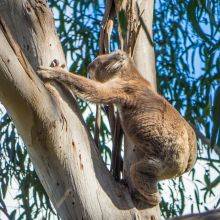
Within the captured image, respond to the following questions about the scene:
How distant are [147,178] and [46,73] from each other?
61cm

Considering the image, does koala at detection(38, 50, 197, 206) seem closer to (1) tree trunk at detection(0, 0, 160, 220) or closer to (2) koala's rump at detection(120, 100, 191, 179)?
(2) koala's rump at detection(120, 100, 191, 179)

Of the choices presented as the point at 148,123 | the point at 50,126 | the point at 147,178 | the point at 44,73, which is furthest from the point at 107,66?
the point at 50,126

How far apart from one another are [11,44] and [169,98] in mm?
1859

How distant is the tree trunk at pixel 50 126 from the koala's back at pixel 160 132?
0.47 metres

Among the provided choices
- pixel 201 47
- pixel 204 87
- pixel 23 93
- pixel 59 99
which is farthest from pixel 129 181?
pixel 201 47

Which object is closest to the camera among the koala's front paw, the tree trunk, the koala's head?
the tree trunk

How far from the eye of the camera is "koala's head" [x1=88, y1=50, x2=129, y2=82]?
3.11m

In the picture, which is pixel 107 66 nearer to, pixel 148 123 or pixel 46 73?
pixel 148 123

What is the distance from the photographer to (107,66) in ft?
11.0

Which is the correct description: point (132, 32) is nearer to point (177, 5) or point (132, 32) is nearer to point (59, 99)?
point (59, 99)

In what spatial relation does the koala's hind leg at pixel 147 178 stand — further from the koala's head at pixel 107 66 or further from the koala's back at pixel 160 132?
the koala's head at pixel 107 66

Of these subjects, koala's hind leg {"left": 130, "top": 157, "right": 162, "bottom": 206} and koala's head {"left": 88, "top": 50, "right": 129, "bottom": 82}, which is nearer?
koala's hind leg {"left": 130, "top": 157, "right": 162, "bottom": 206}

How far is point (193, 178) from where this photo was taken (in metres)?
3.87

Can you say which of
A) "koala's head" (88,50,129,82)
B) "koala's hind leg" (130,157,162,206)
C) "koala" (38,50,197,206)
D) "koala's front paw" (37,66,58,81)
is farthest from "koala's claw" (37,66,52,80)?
"koala's head" (88,50,129,82)
